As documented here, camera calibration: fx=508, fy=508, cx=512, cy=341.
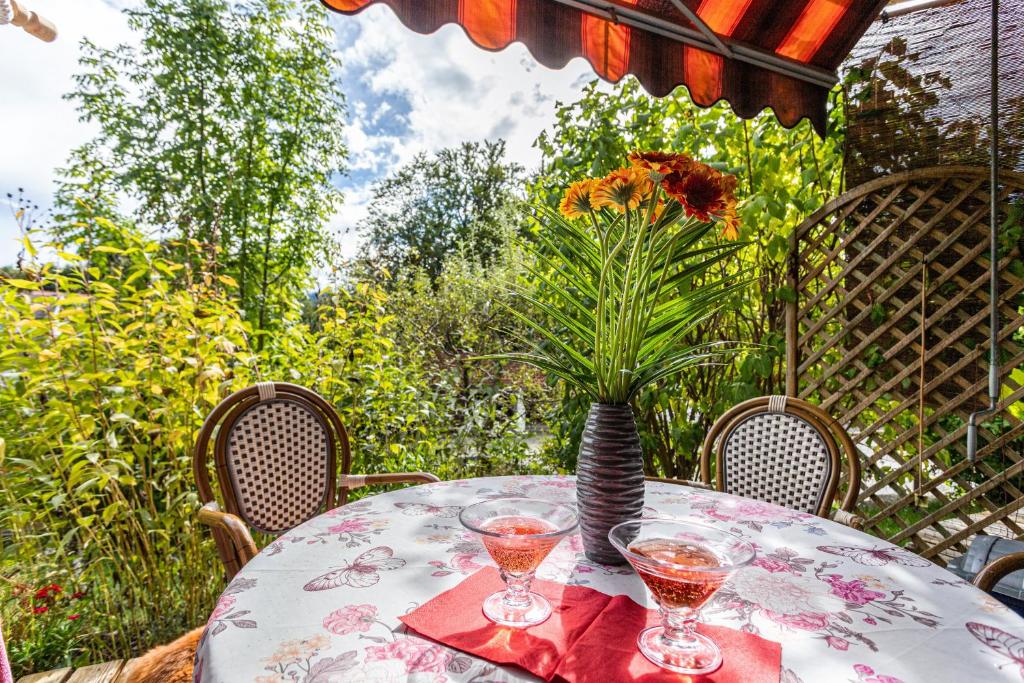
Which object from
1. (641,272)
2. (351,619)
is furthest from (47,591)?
(641,272)

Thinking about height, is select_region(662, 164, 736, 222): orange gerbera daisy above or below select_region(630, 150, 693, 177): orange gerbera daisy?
below

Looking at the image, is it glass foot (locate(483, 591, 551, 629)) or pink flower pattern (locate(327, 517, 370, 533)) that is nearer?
glass foot (locate(483, 591, 551, 629))

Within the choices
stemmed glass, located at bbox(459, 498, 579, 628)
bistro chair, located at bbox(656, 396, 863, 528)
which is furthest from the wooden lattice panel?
stemmed glass, located at bbox(459, 498, 579, 628)

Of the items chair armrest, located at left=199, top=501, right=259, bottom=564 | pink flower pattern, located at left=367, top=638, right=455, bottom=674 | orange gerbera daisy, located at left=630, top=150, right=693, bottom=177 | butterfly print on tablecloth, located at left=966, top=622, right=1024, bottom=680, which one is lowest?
chair armrest, located at left=199, top=501, right=259, bottom=564

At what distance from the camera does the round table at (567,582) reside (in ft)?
2.04

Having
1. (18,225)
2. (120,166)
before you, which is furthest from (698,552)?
(120,166)

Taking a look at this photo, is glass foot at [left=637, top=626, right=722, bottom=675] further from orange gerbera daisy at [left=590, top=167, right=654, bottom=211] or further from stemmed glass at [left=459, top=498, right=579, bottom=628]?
orange gerbera daisy at [left=590, top=167, right=654, bottom=211]

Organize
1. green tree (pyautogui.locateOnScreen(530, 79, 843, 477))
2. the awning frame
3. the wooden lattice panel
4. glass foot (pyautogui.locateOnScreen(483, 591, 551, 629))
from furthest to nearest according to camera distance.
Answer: green tree (pyautogui.locateOnScreen(530, 79, 843, 477)), the wooden lattice panel, the awning frame, glass foot (pyautogui.locateOnScreen(483, 591, 551, 629))

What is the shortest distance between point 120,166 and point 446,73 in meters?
4.26

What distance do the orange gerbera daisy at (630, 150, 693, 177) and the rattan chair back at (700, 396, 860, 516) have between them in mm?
1060

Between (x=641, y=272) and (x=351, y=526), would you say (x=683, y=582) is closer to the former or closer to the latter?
(x=641, y=272)

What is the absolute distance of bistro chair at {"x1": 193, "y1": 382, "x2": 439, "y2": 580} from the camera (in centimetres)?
146

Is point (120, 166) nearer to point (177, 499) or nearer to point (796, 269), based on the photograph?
point (177, 499)

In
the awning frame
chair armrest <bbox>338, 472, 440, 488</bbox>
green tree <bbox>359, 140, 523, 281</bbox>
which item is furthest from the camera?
green tree <bbox>359, 140, 523, 281</bbox>
